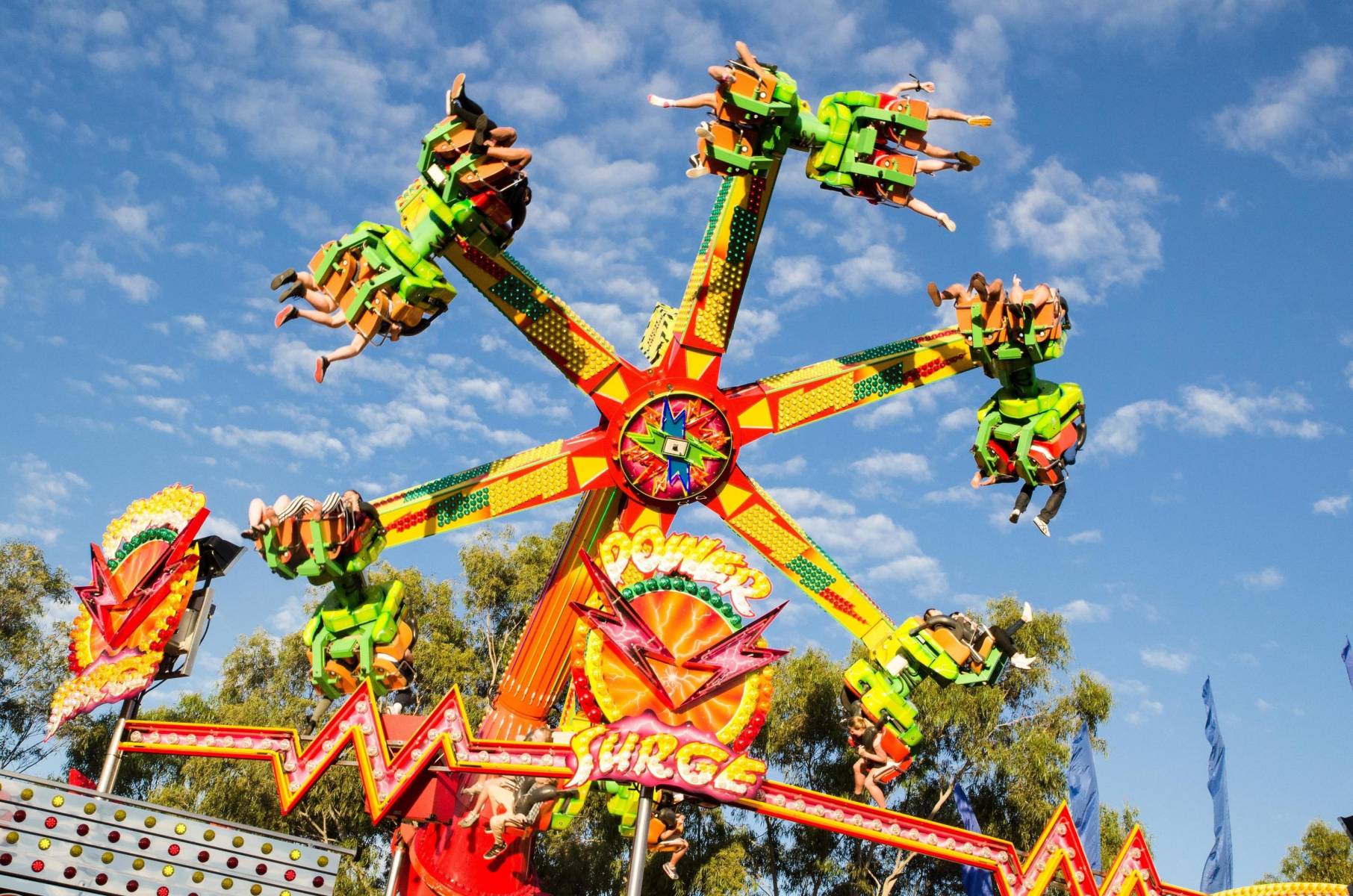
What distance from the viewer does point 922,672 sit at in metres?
13.4

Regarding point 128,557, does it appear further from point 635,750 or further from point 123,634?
point 635,750

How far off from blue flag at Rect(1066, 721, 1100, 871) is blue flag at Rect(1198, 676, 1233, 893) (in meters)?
1.47

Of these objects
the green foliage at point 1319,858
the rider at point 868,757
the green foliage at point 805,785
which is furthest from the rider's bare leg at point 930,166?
the green foliage at point 1319,858

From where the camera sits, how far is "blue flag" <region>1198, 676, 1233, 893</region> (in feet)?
53.8

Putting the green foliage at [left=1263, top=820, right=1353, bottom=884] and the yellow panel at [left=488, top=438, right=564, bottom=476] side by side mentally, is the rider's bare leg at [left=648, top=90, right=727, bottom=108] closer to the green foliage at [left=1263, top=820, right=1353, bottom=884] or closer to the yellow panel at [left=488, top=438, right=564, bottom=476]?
the yellow panel at [left=488, top=438, right=564, bottom=476]

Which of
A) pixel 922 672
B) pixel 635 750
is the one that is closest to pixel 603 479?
pixel 922 672

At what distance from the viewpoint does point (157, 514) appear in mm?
13078

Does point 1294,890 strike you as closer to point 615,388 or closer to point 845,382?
point 845,382

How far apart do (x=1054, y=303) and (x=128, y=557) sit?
9.92 metres

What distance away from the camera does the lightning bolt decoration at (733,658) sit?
9578 mm

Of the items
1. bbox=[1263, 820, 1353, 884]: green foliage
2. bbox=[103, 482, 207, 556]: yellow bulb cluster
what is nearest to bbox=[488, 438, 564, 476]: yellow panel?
bbox=[103, 482, 207, 556]: yellow bulb cluster

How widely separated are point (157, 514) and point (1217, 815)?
13586 mm

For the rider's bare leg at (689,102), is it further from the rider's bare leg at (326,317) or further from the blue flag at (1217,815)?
the blue flag at (1217,815)

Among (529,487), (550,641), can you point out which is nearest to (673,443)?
(529,487)
